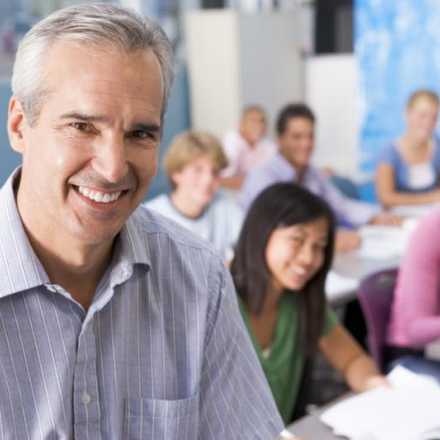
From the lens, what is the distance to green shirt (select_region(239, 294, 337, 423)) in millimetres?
2289

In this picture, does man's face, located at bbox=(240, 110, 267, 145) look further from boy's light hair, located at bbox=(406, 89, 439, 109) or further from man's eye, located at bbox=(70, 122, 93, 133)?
man's eye, located at bbox=(70, 122, 93, 133)

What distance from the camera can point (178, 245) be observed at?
49.6 inches

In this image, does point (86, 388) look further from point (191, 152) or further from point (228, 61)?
point (228, 61)

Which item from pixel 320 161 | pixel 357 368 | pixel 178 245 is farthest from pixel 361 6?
pixel 178 245

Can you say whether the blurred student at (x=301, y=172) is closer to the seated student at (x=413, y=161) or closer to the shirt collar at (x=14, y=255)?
the seated student at (x=413, y=161)

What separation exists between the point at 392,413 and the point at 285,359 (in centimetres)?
50

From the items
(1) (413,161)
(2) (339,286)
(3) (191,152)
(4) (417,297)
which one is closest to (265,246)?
(4) (417,297)

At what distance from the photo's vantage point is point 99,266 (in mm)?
1179

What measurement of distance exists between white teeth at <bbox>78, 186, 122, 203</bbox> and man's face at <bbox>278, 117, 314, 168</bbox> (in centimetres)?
351

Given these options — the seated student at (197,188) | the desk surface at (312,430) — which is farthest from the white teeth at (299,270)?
the seated student at (197,188)

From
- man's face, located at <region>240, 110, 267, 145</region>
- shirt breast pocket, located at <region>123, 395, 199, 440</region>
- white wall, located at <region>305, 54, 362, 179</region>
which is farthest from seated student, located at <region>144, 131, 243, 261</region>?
white wall, located at <region>305, 54, 362, 179</region>

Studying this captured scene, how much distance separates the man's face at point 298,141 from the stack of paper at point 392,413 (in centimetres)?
259

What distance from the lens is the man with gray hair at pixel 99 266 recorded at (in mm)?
1033

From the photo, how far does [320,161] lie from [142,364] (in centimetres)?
602
